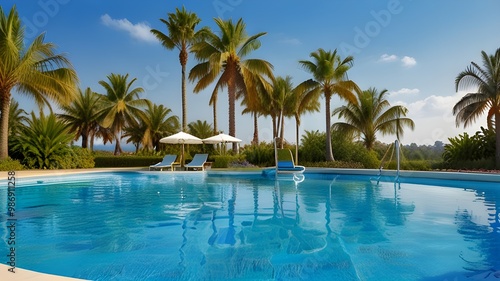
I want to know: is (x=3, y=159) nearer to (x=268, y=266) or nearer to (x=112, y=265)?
(x=112, y=265)

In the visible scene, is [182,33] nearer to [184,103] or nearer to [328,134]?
[184,103]

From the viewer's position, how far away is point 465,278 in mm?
3850

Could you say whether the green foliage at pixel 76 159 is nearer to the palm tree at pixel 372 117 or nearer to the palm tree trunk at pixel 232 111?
the palm tree trunk at pixel 232 111

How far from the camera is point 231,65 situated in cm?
2469

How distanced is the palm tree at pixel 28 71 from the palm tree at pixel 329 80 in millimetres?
14027

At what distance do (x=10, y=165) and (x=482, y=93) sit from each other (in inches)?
1006

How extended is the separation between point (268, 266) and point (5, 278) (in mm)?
2632

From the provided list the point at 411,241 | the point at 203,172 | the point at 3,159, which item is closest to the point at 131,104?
the point at 3,159

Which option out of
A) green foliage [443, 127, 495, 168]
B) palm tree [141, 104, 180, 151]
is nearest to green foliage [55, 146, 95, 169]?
palm tree [141, 104, 180, 151]

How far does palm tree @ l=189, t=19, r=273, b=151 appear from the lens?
24594 mm

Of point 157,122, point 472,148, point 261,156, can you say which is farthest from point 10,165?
point 472,148

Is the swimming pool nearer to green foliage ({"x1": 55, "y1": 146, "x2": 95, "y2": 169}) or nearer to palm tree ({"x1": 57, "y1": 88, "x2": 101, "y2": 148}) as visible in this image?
green foliage ({"x1": 55, "y1": 146, "x2": 95, "y2": 169})

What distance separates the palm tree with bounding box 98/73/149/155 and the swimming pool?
82.4 feet

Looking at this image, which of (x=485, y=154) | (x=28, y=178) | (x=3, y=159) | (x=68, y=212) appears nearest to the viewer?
(x=68, y=212)
